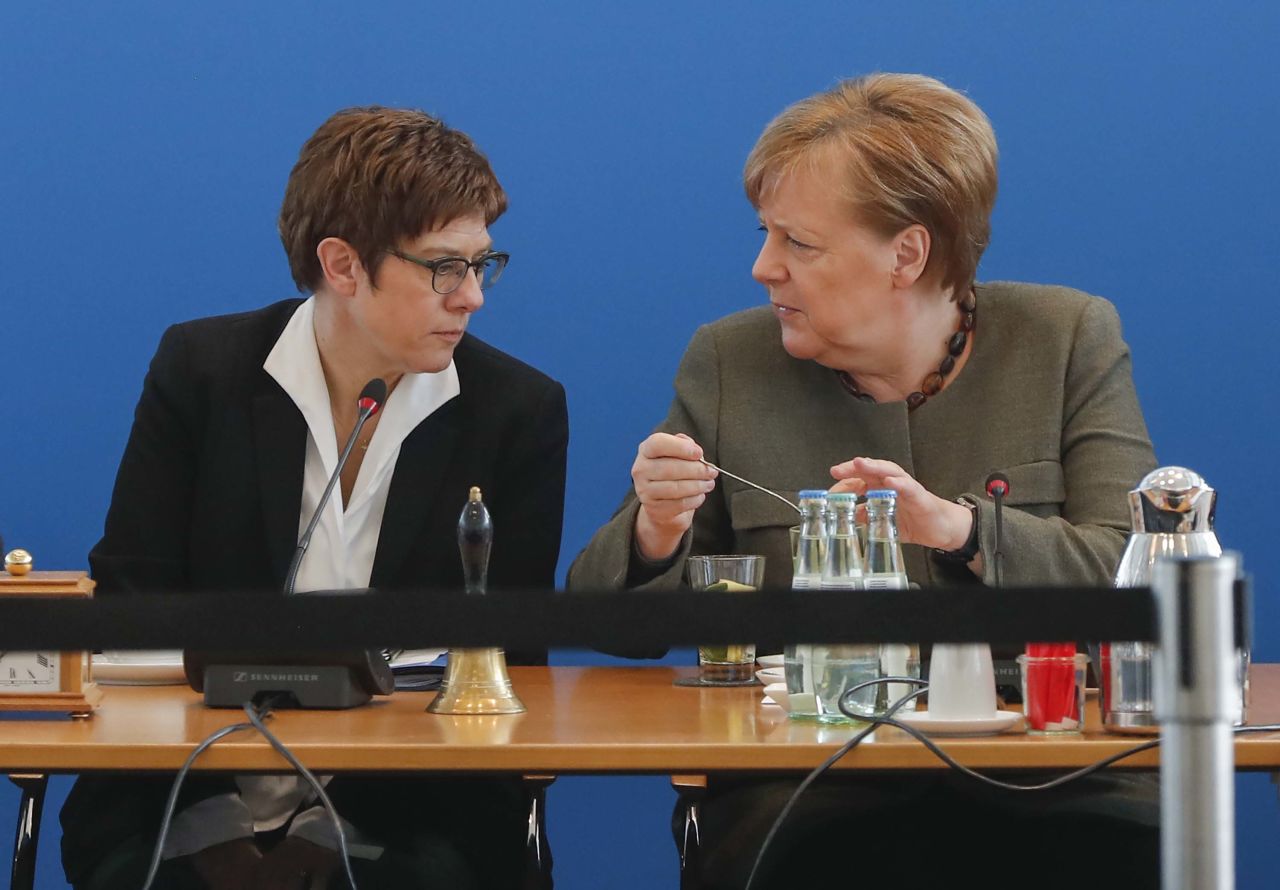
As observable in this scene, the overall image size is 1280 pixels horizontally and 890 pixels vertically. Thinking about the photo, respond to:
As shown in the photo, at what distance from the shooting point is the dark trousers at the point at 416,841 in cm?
159

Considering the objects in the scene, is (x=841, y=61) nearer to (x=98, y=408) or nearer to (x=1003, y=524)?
(x=1003, y=524)

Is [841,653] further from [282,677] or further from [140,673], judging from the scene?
[140,673]

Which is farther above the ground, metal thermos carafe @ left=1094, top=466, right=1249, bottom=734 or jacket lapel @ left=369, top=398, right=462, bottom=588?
jacket lapel @ left=369, top=398, right=462, bottom=588

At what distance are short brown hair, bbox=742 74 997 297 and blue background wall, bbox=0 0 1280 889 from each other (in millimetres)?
548

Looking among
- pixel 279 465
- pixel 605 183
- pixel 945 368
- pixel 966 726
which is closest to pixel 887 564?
pixel 966 726

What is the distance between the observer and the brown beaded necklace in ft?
6.81

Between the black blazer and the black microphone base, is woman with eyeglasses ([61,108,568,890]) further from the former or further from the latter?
the black microphone base

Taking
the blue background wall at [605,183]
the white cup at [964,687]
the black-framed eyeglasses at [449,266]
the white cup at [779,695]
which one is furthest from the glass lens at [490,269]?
the white cup at [964,687]

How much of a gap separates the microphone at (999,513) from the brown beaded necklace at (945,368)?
1.11 ft

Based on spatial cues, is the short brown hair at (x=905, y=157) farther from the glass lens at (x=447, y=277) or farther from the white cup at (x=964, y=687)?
the white cup at (x=964, y=687)

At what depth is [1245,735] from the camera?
1313 millimetres

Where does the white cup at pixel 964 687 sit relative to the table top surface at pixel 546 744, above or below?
above

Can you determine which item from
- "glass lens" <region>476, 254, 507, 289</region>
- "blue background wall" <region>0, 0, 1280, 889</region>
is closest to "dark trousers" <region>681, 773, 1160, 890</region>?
"glass lens" <region>476, 254, 507, 289</region>

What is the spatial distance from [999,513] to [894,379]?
46 cm
